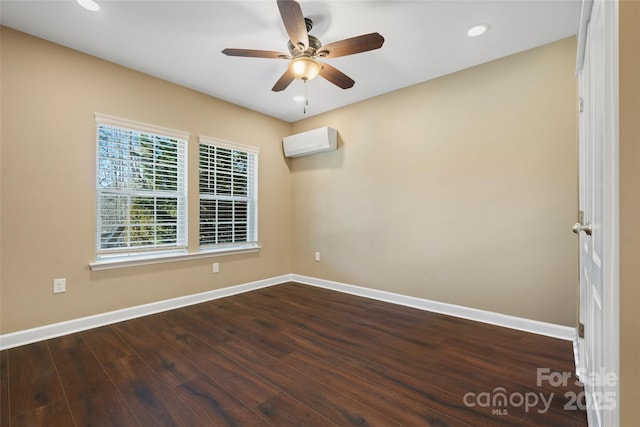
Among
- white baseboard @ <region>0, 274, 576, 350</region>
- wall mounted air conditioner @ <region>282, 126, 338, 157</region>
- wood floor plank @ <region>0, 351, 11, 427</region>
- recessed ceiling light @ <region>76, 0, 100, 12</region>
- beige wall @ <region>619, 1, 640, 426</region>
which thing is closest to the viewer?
beige wall @ <region>619, 1, 640, 426</region>

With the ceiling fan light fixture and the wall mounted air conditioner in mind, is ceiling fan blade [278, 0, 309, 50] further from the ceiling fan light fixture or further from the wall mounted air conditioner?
the wall mounted air conditioner

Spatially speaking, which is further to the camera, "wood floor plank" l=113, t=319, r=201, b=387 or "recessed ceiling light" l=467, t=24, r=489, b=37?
"recessed ceiling light" l=467, t=24, r=489, b=37

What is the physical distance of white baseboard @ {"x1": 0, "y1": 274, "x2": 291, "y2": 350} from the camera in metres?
2.41

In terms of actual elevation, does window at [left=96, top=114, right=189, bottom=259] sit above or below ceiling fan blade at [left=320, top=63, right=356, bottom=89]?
below

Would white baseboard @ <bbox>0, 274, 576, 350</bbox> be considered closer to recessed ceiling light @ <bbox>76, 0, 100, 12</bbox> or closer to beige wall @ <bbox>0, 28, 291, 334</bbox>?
beige wall @ <bbox>0, 28, 291, 334</bbox>

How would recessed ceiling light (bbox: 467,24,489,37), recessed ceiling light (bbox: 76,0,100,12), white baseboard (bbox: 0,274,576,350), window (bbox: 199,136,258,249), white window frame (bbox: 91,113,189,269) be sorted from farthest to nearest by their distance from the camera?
window (bbox: 199,136,258,249)
white window frame (bbox: 91,113,189,269)
white baseboard (bbox: 0,274,576,350)
recessed ceiling light (bbox: 467,24,489,37)
recessed ceiling light (bbox: 76,0,100,12)

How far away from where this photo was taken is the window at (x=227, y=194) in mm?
3742

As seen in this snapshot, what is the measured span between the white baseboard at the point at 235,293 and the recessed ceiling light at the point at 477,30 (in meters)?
2.60

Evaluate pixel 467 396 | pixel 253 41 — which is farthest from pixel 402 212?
pixel 253 41

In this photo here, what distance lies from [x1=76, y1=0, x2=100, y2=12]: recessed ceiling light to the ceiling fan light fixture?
1491mm

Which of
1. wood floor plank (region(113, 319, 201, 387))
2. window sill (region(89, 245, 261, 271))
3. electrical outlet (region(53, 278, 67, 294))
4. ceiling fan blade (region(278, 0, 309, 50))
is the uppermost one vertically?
ceiling fan blade (region(278, 0, 309, 50))

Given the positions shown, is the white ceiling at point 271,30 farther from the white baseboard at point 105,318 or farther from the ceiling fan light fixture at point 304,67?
the white baseboard at point 105,318

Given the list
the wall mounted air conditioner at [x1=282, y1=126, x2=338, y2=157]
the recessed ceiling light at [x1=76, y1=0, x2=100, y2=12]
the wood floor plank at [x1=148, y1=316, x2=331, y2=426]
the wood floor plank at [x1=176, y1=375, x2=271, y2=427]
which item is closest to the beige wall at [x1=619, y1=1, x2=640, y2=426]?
the wood floor plank at [x1=148, y1=316, x2=331, y2=426]

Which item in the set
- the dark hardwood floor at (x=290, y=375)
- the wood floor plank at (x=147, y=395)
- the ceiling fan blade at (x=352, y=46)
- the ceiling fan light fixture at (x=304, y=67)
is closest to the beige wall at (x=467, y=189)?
the dark hardwood floor at (x=290, y=375)
